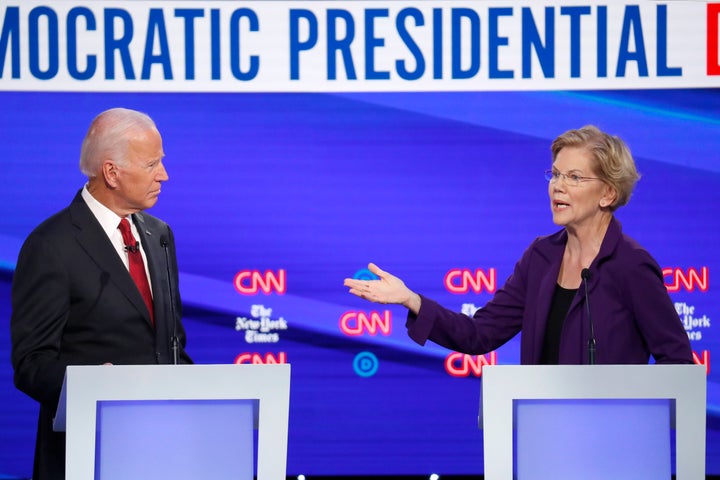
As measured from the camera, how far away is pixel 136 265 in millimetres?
3014

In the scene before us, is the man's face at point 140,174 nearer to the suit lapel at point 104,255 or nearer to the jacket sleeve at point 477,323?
the suit lapel at point 104,255

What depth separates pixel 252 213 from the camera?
4.49 m

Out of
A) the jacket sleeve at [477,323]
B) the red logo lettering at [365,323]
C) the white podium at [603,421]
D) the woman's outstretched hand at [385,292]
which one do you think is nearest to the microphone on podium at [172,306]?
the woman's outstretched hand at [385,292]

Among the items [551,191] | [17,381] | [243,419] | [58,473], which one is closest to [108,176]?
[17,381]

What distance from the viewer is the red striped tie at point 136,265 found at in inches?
117

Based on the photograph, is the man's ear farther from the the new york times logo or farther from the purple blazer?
the the new york times logo

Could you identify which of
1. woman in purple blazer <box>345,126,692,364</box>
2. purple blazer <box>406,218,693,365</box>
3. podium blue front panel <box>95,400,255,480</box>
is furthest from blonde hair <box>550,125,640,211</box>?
podium blue front panel <box>95,400,255,480</box>

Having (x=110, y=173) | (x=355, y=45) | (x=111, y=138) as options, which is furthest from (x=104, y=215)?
(x=355, y=45)

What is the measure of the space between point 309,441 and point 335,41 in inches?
67.9

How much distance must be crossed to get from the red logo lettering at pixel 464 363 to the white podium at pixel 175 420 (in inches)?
91.5

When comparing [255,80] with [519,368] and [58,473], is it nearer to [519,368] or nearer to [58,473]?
[58,473]

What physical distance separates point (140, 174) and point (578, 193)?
1307 mm

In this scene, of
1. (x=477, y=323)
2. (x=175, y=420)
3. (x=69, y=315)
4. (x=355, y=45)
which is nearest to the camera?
(x=175, y=420)

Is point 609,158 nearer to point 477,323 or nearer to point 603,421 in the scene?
point 477,323
